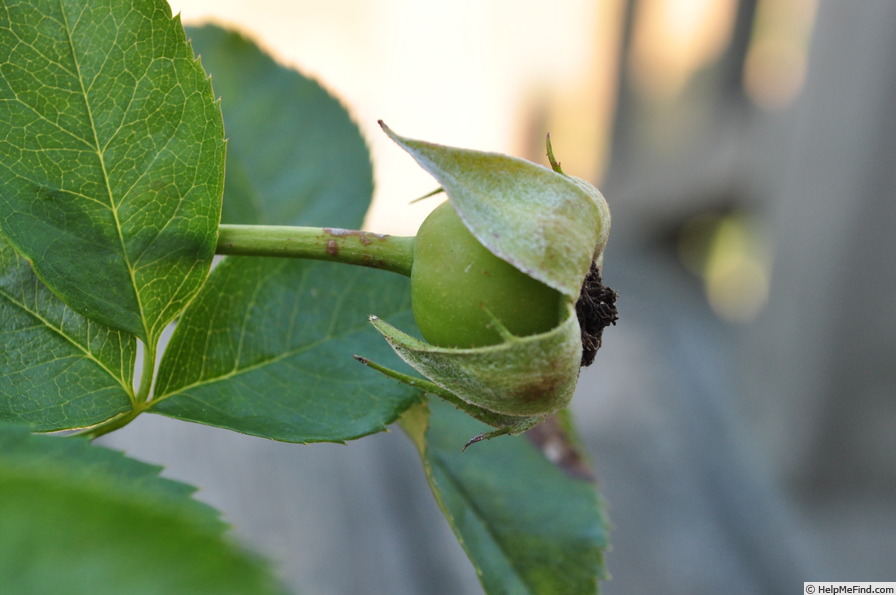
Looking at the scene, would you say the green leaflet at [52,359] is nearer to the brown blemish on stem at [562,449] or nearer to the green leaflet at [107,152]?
the green leaflet at [107,152]

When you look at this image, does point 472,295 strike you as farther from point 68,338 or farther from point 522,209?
point 68,338

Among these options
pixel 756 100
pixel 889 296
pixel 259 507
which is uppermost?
pixel 756 100

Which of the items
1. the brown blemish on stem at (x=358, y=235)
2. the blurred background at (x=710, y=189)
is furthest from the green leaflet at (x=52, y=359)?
the blurred background at (x=710, y=189)

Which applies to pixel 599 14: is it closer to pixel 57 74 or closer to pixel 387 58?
pixel 387 58

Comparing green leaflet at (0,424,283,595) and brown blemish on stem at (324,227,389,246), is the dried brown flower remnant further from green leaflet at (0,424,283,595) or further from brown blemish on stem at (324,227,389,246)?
green leaflet at (0,424,283,595)

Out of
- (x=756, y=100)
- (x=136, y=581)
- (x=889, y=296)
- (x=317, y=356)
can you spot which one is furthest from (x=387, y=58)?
(x=136, y=581)

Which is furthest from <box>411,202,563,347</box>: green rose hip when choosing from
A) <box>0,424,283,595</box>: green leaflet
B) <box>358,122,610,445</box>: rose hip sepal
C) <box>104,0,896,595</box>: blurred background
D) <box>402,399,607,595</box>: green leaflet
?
<box>104,0,896,595</box>: blurred background
